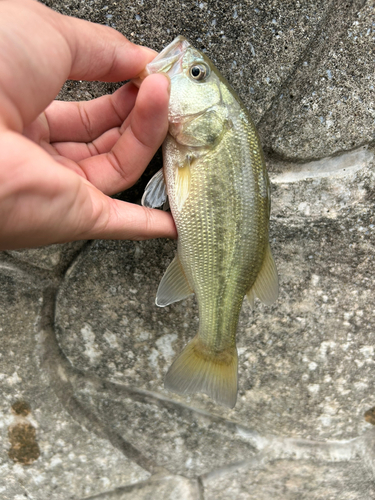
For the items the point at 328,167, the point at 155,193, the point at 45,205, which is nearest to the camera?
the point at 45,205

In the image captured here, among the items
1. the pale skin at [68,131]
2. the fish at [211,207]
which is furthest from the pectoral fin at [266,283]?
the pale skin at [68,131]

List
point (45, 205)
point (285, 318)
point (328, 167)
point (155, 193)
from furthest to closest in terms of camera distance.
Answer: point (285, 318) → point (328, 167) → point (155, 193) → point (45, 205)

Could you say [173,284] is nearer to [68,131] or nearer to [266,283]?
[266,283]

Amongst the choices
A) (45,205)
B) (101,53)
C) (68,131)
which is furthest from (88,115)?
(45,205)

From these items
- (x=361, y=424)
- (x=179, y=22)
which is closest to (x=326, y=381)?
(x=361, y=424)

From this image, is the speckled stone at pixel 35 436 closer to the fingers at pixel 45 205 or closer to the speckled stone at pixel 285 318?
the speckled stone at pixel 285 318

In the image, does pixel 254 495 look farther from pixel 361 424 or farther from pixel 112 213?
pixel 112 213

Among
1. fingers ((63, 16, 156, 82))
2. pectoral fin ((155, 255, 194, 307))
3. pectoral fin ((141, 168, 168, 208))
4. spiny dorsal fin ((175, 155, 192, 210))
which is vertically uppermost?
fingers ((63, 16, 156, 82))

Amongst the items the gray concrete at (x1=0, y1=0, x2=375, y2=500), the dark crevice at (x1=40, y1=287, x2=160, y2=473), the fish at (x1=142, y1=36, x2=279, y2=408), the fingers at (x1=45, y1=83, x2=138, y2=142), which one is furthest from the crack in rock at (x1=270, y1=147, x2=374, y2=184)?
the dark crevice at (x1=40, y1=287, x2=160, y2=473)

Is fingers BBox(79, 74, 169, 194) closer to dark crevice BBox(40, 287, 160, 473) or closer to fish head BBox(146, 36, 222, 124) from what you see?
fish head BBox(146, 36, 222, 124)
